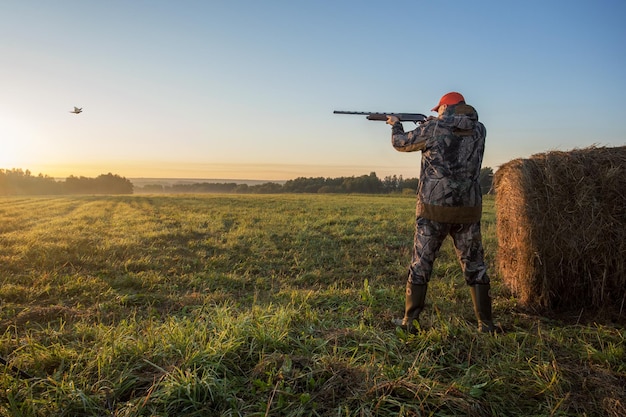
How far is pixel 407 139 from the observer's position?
457cm

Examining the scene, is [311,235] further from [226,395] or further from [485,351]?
[226,395]

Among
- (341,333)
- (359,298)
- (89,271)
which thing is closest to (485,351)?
(341,333)

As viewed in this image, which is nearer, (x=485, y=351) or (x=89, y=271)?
(x=485, y=351)

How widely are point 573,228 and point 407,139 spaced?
105 inches

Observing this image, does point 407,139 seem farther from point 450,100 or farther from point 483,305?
point 483,305

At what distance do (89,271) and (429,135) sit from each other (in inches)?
292

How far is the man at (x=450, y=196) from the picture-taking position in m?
4.32

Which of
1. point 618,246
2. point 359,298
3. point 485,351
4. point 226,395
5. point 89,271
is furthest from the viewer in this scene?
point 89,271

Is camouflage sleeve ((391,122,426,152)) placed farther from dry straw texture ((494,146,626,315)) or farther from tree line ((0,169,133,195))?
tree line ((0,169,133,195))

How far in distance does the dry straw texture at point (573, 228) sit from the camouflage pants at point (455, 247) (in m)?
1.31

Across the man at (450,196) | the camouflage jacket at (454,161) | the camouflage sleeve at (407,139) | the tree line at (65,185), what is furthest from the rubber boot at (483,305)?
the tree line at (65,185)

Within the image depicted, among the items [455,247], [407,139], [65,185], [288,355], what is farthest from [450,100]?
[65,185]

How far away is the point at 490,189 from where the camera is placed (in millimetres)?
6324

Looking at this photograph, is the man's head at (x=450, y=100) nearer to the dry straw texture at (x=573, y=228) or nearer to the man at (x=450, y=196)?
the man at (x=450, y=196)
